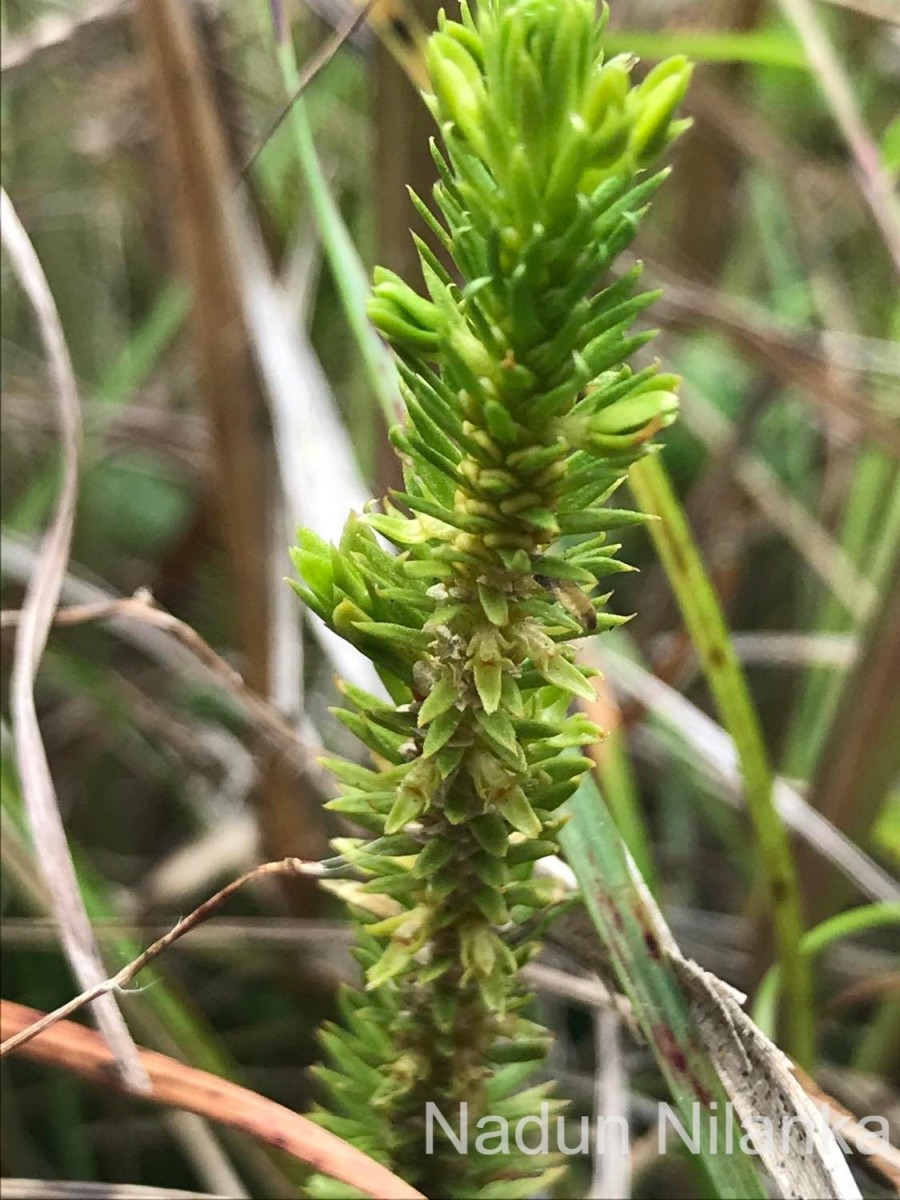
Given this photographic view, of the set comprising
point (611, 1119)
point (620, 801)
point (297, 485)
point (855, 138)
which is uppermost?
point (855, 138)

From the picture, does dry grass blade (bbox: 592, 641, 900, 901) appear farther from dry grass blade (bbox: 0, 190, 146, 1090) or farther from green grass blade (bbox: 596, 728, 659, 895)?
dry grass blade (bbox: 0, 190, 146, 1090)

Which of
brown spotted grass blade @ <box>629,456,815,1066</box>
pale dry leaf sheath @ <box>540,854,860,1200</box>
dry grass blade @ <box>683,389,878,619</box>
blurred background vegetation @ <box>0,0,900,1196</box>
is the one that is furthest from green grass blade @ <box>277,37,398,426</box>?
dry grass blade @ <box>683,389,878,619</box>

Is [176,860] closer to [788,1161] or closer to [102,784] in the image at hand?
[102,784]

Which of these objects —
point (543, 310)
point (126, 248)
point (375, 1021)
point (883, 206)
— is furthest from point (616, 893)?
point (126, 248)

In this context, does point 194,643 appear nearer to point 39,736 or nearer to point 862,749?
point 39,736

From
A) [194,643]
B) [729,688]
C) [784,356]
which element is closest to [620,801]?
[729,688]
